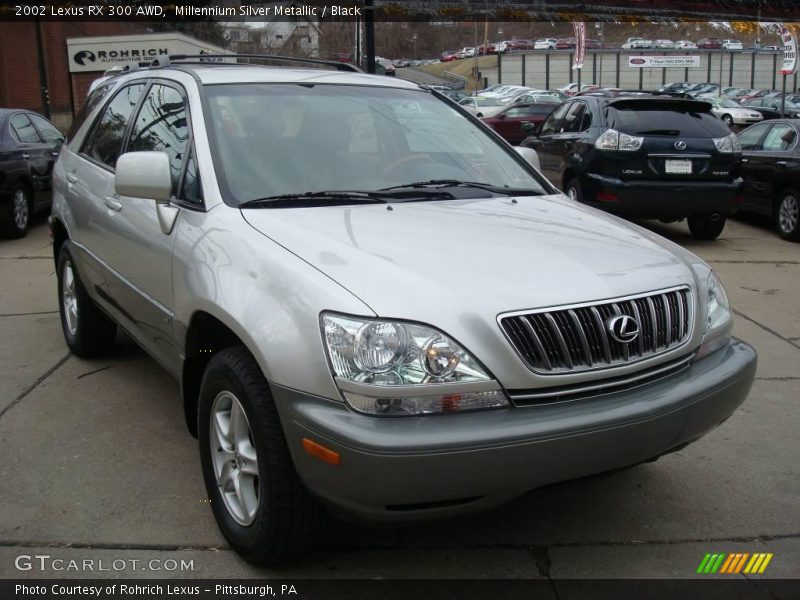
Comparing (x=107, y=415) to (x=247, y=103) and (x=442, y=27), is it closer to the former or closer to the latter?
(x=247, y=103)

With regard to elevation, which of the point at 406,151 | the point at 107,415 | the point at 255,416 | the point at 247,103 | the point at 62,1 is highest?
the point at 62,1

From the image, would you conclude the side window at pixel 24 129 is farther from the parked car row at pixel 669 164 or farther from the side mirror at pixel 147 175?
the side mirror at pixel 147 175

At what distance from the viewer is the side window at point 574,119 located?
10.2 metres

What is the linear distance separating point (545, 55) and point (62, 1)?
43136mm

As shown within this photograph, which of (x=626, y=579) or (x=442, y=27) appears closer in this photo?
(x=626, y=579)

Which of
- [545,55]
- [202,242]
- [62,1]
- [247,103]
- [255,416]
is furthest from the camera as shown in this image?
[545,55]

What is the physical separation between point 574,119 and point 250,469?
8.56 metres

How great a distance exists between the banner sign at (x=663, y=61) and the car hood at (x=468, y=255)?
A: 62.9m

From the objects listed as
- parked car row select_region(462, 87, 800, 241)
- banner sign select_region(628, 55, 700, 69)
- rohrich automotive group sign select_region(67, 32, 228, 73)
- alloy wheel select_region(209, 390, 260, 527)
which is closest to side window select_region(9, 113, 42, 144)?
parked car row select_region(462, 87, 800, 241)

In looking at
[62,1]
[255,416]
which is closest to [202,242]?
[255,416]

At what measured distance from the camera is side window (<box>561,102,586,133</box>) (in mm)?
10164

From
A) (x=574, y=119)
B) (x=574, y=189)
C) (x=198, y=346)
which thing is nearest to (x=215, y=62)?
(x=198, y=346)

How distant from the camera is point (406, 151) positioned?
3.80 meters

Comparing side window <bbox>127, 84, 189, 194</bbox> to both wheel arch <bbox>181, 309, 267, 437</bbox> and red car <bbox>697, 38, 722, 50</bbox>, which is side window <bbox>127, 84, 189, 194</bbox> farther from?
red car <bbox>697, 38, 722, 50</bbox>
